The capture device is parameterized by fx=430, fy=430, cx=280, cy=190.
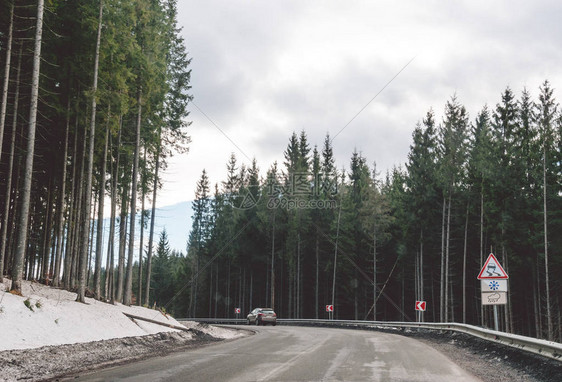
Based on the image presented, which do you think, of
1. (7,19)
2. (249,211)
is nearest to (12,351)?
(7,19)

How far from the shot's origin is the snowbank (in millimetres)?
9328

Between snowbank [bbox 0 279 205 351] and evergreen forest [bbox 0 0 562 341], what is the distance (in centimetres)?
142

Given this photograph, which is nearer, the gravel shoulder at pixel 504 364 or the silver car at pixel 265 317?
the gravel shoulder at pixel 504 364

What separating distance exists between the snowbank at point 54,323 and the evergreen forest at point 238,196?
4.64ft

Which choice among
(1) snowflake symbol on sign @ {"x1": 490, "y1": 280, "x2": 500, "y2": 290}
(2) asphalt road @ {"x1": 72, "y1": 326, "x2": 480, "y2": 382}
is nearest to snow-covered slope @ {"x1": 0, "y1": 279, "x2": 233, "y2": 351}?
(2) asphalt road @ {"x1": 72, "y1": 326, "x2": 480, "y2": 382}

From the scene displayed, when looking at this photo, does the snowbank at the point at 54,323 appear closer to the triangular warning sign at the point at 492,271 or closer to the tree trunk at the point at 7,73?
the tree trunk at the point at 7,73

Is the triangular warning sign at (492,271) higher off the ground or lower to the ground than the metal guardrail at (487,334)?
higher

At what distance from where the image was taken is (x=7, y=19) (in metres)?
14.3

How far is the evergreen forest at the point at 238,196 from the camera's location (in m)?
16.9

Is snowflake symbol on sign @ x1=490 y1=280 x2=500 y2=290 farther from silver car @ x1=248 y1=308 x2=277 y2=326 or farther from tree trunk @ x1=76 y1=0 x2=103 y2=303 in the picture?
silver car @ x1=248 y1=308 x2=277 y2=326

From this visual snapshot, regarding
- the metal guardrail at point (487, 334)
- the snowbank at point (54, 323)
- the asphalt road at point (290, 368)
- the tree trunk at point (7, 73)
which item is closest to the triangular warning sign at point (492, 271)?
the metal guardrail at point (487, 334)

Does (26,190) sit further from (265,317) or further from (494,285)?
(265,317)

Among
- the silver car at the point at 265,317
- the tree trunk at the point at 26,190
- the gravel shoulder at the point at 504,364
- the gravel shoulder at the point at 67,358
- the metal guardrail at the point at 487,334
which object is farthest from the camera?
the silver car at the point at 265,317

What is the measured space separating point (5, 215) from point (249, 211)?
137 ft
